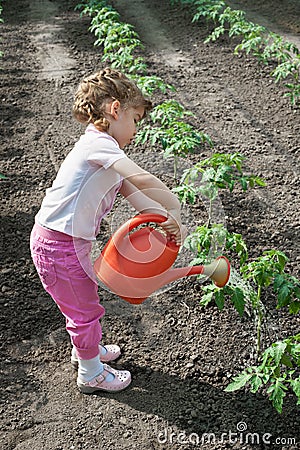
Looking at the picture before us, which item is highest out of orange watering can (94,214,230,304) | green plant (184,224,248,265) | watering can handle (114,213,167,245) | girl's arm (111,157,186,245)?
girl's arm (111,157,186,245)

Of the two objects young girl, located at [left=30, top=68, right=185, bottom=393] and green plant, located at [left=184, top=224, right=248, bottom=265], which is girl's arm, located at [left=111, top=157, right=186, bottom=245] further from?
green plant, located at [left=184, top=224, right=248, bottom=265]

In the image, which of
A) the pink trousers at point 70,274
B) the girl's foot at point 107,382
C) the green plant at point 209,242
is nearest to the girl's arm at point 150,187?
the pink trousers at point 70,274

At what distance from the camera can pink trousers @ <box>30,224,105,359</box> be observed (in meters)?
2.38

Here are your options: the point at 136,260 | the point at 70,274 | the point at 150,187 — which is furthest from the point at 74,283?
the point at 150,187

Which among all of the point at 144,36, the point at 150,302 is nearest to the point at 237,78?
the point at 144,36

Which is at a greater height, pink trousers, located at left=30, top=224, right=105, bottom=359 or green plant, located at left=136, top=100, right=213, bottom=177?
pink trousers, located at left=30, top=224, right=105, bottom=359

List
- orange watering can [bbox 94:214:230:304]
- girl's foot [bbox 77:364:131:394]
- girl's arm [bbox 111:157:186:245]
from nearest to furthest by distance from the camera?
girl's arm [bbox 111:157:186:245]
orange watering can [bbox 94:214:230:304]
girl's foot [bbox 77:364:131:394]

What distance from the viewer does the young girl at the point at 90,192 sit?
2.20m

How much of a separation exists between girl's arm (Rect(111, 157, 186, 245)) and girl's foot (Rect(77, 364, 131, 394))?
818mm

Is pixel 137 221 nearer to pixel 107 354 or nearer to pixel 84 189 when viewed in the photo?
pixel 84 189

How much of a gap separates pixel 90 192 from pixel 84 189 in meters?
0.02

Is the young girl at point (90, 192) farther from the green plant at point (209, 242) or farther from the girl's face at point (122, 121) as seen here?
the green plant at point (209, 242)

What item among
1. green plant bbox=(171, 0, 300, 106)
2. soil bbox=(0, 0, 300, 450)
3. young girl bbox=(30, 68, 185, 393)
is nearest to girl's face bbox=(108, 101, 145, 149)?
young girl bbox=(30, 68, 185, 393)

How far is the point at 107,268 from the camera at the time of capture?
2.33 metres
